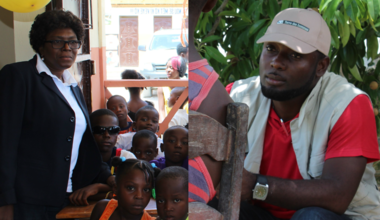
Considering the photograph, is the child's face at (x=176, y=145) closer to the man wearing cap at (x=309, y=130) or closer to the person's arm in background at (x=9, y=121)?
the man wearing cap at (x=309, y=130)

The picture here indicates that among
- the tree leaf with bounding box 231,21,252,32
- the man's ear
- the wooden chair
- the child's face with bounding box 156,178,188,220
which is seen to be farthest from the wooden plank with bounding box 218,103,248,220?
the tree leaf with bounding box 231,21,252,32

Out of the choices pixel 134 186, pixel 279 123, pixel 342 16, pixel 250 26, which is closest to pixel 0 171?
pixel 134 186

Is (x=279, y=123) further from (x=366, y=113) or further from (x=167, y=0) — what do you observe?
(x=167, y=0)

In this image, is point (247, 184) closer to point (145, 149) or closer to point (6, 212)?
point (145, 149)

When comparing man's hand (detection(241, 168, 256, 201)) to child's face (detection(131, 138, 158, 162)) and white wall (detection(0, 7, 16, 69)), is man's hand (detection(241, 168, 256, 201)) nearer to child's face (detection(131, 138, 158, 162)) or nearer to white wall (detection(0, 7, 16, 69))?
child's face (detection(131, 138, 158, 162))

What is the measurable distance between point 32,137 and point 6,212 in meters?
0.28

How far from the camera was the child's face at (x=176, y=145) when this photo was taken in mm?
1305

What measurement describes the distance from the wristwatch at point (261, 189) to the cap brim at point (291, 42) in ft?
2.14

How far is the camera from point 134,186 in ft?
4.44

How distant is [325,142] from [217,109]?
0.86m

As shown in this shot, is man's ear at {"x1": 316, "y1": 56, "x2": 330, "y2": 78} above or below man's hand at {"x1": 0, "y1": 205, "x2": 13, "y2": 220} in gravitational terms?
above

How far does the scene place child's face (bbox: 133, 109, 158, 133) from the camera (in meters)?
1.44

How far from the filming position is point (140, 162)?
4.53 ft

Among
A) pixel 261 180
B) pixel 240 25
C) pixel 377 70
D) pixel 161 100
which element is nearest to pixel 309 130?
pixel 261 180
